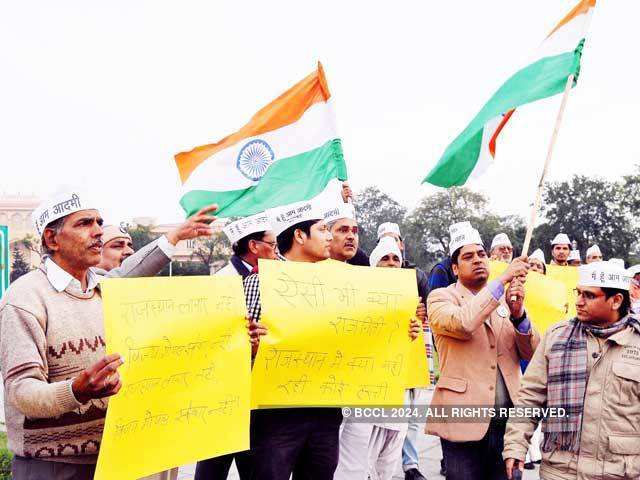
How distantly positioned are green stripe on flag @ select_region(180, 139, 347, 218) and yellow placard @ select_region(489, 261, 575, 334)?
1655 millimetres

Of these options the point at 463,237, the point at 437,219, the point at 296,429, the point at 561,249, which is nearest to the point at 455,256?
the point at 463,237

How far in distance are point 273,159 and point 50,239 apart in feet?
8.64

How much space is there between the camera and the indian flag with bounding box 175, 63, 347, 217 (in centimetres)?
495

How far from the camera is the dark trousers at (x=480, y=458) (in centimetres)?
380

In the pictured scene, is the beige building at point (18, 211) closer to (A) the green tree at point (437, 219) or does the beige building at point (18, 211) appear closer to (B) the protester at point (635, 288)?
(A) the green tree at point (437, 219)

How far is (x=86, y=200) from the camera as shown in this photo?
110 inches

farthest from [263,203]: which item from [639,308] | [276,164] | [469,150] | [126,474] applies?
[639,308]

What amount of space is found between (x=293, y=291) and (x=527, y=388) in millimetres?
1401

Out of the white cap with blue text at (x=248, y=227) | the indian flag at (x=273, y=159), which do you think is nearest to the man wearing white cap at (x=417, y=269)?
the indian flag at (x=273, y=159)

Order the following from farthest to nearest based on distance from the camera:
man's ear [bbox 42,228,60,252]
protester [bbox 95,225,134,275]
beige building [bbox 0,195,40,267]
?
beige building [bbox 0,195,40,267] → protester [bbox 95,225,134,275] → man's ear [bbox 42,228,60,252]

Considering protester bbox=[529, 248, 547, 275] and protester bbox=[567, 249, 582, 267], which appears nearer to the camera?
protester bbox=[529, 248, 547, 275]

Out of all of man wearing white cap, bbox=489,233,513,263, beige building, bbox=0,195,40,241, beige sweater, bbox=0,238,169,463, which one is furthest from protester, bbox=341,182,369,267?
beige building, bbox=0,195,40,241

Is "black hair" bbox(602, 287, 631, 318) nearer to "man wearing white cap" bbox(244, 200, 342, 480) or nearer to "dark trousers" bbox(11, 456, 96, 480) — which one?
"man wearing white cap" bbox(244, 200, 342, 480)

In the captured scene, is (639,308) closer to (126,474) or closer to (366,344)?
(366,344)
